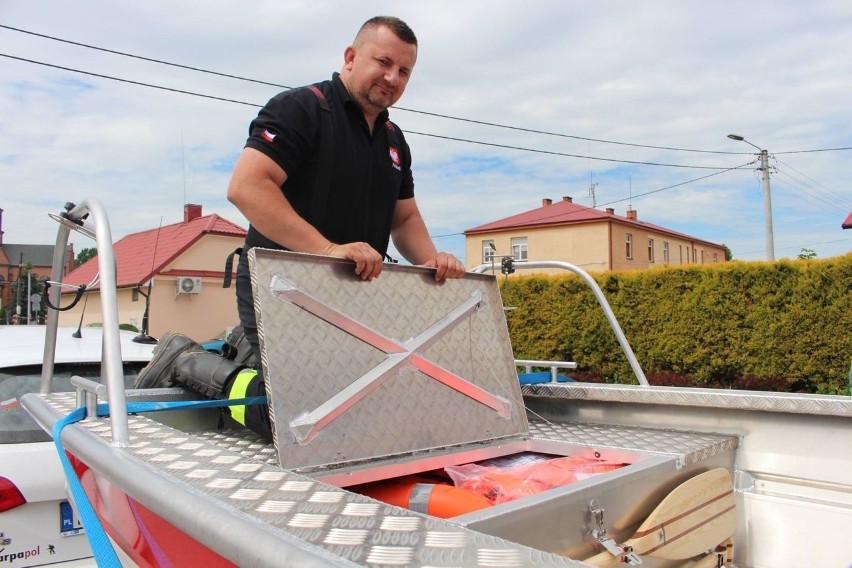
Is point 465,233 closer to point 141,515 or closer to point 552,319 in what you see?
point 552,319

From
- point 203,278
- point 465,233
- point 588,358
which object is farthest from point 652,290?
point 465,233

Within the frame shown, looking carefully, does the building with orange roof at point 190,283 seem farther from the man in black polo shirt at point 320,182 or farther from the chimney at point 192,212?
the man in black polo shirt at point 320,182

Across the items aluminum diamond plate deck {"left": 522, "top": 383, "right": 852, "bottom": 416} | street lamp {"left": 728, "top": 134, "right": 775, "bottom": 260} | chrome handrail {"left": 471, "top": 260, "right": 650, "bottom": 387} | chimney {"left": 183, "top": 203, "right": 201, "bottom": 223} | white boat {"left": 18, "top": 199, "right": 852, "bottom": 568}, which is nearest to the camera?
white boat {"left": 18, "top": 199, "right": 852, "bottom": 568}

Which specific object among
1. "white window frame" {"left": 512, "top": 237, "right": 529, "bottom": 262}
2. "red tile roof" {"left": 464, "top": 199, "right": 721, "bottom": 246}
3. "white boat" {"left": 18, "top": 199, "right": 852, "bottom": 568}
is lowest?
"white boat" {"left": 18, "top": 199, "right": 852, "bottom": 568}

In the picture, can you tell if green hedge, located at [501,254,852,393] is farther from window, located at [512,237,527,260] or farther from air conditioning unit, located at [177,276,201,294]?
window, located at [512,237,527,260]

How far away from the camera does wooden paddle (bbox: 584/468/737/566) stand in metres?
1.82

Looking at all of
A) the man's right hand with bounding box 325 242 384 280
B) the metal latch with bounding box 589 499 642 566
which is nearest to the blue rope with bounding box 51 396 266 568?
the man's right hand with bounding box 325 242 384 280

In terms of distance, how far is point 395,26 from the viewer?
2.56 metres

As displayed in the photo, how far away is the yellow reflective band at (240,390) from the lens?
2.47 meters

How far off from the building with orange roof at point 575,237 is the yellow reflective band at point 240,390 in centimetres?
3577

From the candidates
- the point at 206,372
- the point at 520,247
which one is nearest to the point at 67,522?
the point at 206,372

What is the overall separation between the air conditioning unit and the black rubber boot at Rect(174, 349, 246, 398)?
27.6m

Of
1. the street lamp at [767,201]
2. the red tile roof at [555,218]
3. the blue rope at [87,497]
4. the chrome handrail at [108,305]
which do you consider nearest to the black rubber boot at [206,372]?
the blue rope at [87,497]

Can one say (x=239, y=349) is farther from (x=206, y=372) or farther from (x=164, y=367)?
(x=164, y=367)
